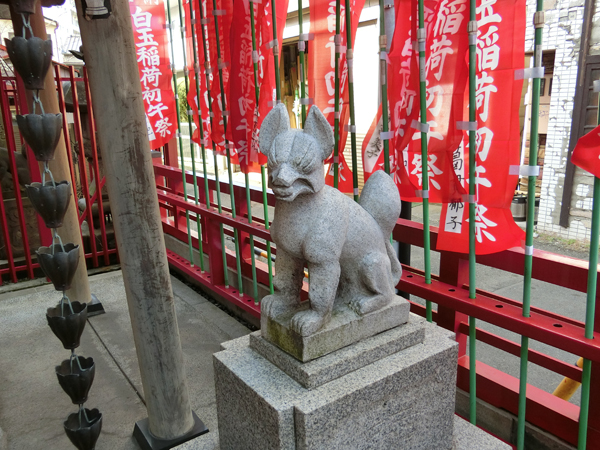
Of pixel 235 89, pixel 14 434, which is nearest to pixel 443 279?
pixel 235 89

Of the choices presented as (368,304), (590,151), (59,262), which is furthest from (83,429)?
(590,151)

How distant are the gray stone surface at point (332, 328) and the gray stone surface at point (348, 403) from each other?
125mm

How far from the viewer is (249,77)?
12.0ft

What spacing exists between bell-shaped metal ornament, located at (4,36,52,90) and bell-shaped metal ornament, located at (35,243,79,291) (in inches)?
Result: 26.0

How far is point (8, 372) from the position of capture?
3.64m

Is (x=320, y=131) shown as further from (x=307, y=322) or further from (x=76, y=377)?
(x=76, y=377)

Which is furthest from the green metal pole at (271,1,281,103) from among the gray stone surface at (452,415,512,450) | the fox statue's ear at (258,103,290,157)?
the gray stone surface at (452,415,512,450)

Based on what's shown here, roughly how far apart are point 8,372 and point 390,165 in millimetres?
3397

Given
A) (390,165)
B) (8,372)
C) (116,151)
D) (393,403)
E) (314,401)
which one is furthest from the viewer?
(8,372)

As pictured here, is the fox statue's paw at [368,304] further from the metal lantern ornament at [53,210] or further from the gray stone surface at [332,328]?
the metal lantern ornament at [53,210]

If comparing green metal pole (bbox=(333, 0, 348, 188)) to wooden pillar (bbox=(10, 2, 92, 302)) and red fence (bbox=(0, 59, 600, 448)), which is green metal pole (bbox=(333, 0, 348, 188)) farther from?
wooden pillar (bbox=(10, 2, 92, 302))

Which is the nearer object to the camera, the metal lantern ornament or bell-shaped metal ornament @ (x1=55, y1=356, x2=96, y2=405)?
the metal lantern ornament

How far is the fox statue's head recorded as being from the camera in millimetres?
1678

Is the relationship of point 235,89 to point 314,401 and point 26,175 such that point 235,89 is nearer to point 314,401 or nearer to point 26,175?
point 314,401
